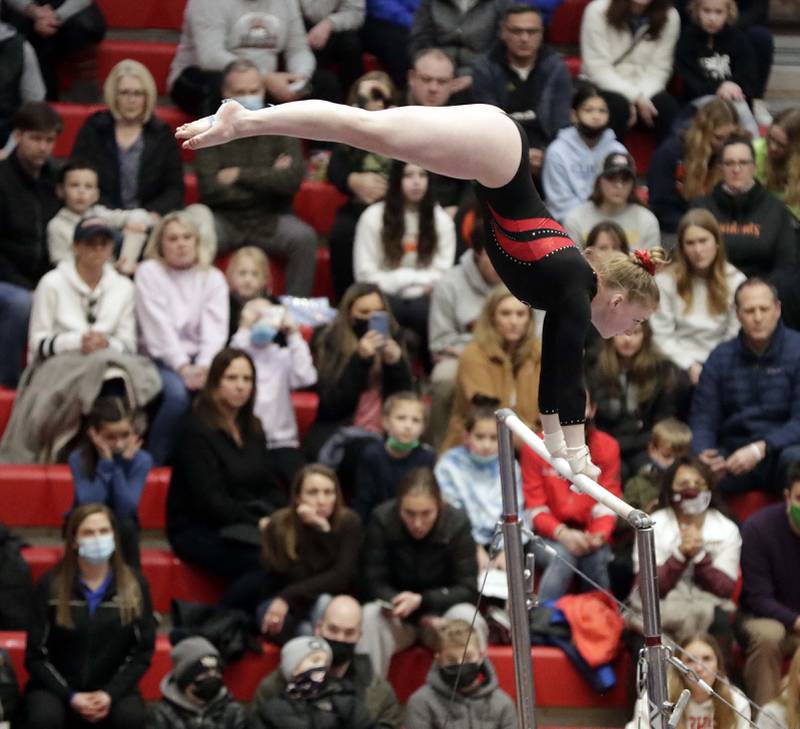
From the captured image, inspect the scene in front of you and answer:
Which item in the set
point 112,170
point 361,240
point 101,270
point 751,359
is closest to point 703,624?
point 751,359

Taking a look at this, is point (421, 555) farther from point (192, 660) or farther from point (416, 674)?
point (192, 660)

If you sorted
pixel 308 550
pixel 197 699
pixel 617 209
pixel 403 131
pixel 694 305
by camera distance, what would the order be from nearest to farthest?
1. pixel 403 131
2. pixel 197 699
3. pixel 308 550
4. pixel 694 305
5. pixel 617 209

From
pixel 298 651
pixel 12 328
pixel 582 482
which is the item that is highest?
pixel 582 482

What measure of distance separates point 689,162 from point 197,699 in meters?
3.71

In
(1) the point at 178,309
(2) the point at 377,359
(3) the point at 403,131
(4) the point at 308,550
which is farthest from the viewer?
(1) the point at 178,309

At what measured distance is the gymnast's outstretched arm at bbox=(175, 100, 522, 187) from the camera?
4.07 meters

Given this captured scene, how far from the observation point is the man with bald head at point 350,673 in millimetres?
6551

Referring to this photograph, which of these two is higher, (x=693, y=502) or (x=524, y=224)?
(x=524, y=224)

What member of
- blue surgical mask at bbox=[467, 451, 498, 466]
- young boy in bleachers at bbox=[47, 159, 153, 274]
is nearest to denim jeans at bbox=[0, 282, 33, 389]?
young boy in bleachers at bbox=[47, 159, 153, 274]

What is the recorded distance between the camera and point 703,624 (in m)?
6.75

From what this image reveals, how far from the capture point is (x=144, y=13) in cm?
955

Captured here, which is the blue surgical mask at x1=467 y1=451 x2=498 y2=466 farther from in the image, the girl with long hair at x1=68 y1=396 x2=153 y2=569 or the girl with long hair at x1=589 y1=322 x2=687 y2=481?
Result: the girl with long hair at x1=68 y1=396 x2=153 y2=569

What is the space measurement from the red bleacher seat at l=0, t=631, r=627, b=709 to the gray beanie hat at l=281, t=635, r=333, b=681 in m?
0.43

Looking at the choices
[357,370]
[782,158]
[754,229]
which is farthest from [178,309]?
[782,158]
